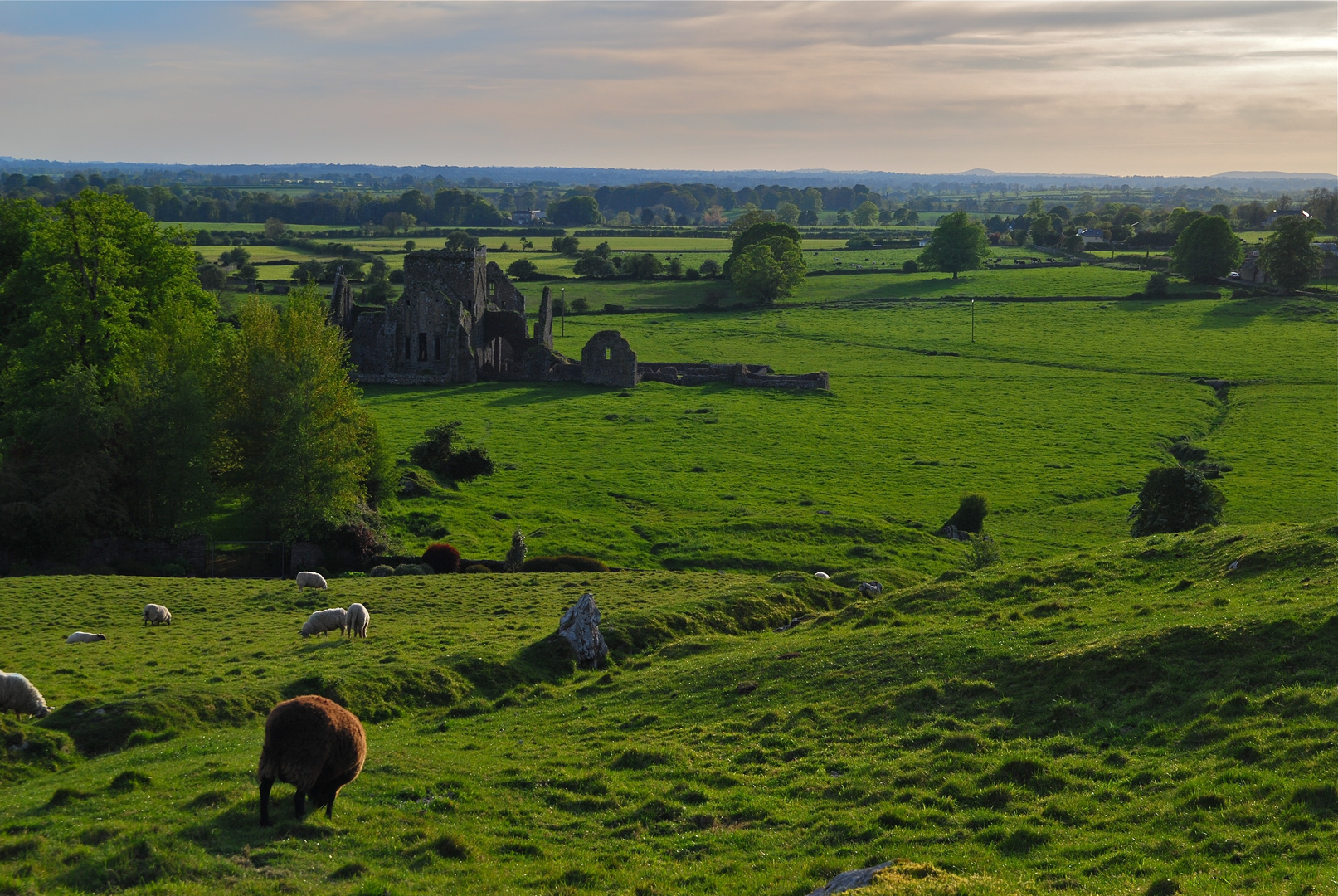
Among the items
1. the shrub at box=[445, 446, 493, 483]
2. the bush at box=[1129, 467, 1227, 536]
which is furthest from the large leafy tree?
the bush at box=[1129, 467, 1227, 536]

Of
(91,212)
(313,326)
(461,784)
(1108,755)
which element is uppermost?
(91,212)

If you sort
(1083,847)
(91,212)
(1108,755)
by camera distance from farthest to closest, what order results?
(91,212), (1108,755), (1083,847)

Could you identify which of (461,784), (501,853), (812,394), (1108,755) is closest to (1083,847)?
(1108,755)

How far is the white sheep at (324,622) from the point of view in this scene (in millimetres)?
30703

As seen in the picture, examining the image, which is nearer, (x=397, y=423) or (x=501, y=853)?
(x=501, y=853)

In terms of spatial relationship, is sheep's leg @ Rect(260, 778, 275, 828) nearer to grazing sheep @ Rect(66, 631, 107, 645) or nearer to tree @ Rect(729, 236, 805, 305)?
grazing sheep @ Rect(66, 631, 107, 645)

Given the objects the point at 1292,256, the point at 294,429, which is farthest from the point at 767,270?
the point at 294,429

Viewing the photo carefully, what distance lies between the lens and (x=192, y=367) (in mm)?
49688

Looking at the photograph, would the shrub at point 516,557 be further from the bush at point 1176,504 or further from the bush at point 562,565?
the bush at point 1176,504

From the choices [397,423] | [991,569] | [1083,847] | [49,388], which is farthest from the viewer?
[397,423]

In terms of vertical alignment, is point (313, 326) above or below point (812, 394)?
above

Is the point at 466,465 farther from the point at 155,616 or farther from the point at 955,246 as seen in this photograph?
the point at 955,246

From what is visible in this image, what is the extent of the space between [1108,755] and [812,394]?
71895 mm

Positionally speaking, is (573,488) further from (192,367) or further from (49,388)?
(49,388)
